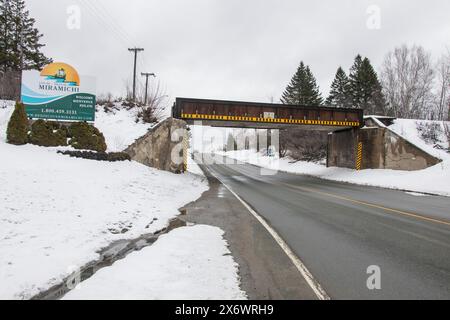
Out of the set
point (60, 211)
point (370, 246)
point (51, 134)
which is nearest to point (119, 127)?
point (51, 134)

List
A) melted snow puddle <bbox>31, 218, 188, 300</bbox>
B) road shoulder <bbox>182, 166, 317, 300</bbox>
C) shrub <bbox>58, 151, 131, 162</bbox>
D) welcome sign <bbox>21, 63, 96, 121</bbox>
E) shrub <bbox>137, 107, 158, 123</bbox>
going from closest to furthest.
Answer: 1. melted snow puddle <bbox>31, 218, 188, 300</bbox>
2. road shoulder <bbox>182, 166, 317, 300</bbox>
3. shrub <bbox>58, 151, 131, 162</bbox>
4. welcome sign <bbox>21, 63, 96, 121</bbox>
5. shrub <bbox>137, 107, 158, 123</bbox>

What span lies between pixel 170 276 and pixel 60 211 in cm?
436

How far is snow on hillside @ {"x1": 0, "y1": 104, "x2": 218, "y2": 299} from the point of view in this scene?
5102mm

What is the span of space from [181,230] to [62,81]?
46.7ft

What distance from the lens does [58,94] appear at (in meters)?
18.6

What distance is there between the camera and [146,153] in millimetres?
22453

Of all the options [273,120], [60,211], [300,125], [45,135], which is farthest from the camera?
[300,125]

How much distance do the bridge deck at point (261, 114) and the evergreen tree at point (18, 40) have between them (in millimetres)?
24123

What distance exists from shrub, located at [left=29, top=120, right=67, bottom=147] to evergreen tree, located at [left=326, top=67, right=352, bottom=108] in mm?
54845

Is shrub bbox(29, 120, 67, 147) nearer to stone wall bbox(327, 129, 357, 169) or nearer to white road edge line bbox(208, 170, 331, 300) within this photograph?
white road edge line bbox(208, 170, 331, 300)

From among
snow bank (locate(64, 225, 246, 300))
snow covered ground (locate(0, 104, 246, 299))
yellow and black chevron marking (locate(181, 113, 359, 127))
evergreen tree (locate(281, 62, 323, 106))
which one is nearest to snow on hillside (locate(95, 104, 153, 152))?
yellow and black chevron marking (locate(181, 113, 359, 127))

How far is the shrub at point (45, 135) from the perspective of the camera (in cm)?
1559

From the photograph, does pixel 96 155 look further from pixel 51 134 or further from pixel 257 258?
pixel 257 258

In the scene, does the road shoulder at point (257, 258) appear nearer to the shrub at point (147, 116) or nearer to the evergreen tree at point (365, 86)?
the shrub at point (147, 116)
